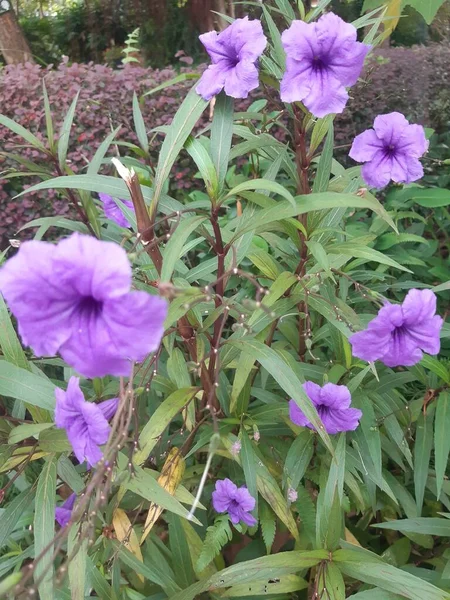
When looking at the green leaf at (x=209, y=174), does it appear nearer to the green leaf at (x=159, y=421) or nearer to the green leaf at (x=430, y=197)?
the green leaf at (x=159, y=421)

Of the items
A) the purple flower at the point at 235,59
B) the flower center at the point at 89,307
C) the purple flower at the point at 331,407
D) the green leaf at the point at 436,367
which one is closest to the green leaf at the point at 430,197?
the green leaf at the point at 436,367

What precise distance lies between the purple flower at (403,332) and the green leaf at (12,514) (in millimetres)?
684

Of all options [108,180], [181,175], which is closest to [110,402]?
[108,180]

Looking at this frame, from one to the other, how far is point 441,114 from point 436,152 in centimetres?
23

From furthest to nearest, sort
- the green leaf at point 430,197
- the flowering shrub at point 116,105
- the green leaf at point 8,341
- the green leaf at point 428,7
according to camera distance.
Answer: the flowering shrub at point 116,105, the green leaf at point 430,197, the green leaf at point 428,7, the green leaf at point 8,341

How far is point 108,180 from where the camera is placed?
0.88m

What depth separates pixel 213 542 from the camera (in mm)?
A: 1030

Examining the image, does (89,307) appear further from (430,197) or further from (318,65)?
(430,197)

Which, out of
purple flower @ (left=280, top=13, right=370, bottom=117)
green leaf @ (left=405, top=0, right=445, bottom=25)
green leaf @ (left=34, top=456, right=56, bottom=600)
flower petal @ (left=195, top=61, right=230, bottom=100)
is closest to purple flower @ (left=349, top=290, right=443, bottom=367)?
purple flower @ (left=280, top=13, right=370, bottom=117)

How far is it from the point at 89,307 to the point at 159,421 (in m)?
0.46

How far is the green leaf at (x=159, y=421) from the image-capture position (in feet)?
3.01

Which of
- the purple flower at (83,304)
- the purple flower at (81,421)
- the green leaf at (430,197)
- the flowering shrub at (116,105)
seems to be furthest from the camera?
the flowering shrub at (116,105)

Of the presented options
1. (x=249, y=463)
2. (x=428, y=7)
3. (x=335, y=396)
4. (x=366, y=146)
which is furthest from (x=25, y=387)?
(x=428, y=7)

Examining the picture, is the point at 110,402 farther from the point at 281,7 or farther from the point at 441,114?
the point at 441,114
